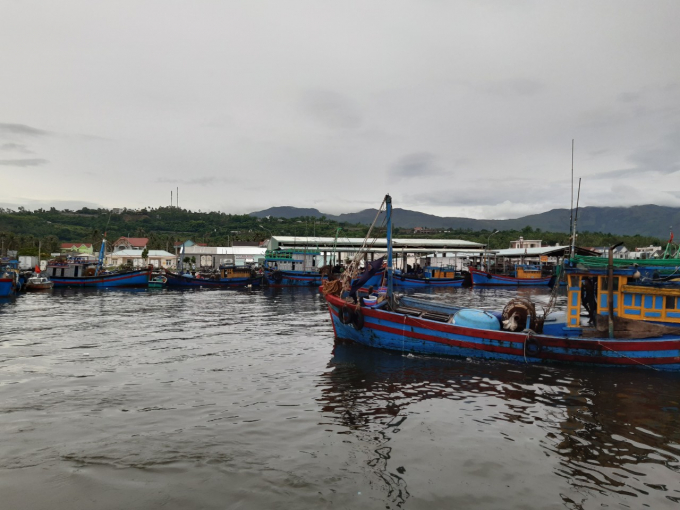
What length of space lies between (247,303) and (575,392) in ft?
90.4

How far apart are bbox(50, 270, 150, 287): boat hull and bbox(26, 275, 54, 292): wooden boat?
343 centimetres

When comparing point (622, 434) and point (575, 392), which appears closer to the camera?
point (622, 434)

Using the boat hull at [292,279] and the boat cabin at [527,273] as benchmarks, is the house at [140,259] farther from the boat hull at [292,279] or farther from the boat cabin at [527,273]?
the boat cabin at [527,273]

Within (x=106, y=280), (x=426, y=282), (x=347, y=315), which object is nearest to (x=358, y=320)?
(x=347, y=315)

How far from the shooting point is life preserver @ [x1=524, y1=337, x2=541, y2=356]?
1487cm

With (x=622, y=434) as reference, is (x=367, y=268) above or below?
above

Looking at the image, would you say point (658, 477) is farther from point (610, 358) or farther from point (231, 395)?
point (231, 395)

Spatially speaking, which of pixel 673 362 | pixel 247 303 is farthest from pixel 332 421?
pixel 247 303

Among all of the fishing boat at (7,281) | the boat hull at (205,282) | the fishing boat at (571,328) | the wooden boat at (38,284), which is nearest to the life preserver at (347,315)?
the fishing boat at (571,328)

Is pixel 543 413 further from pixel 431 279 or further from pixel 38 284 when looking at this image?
pixel 38 284

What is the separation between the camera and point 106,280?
51969 mm

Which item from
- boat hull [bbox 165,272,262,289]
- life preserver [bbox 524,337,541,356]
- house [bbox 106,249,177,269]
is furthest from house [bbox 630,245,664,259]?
house [bbox 106,249,177,269]

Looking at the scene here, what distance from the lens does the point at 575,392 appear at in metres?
12.3

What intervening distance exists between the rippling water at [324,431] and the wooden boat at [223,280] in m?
36.5
